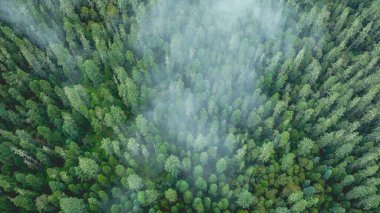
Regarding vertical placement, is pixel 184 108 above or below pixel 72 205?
above

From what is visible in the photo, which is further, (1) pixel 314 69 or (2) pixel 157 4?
(2) pixel 157 4

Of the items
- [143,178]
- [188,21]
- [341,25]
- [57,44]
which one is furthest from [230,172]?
[341,25]

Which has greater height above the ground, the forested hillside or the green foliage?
the forested hillside

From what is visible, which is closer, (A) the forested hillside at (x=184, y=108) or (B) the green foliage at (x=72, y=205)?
(B) the green foliage at (x=72, y=205)

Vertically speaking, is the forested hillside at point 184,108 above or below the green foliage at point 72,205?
above

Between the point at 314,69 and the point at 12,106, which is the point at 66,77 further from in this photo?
the point at 314,69

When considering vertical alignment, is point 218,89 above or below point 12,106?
above

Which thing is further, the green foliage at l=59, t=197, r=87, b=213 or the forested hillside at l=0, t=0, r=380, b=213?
the forested hillside at l=0, t=0, r=380, b=213

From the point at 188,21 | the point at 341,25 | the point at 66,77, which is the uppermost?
the point at 341,25
